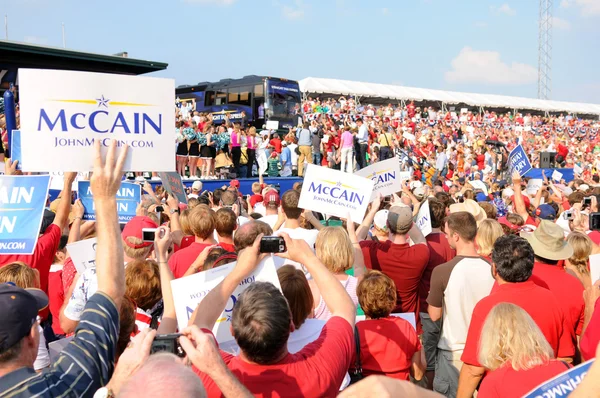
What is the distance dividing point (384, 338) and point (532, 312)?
0.93 meters

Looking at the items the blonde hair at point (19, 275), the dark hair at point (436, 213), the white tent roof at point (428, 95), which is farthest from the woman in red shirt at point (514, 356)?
the white tent roof at point (428, 95)

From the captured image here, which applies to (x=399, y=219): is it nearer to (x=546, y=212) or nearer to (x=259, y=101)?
(x=546, y=212)

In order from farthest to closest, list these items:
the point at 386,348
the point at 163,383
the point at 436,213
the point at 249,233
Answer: the point at 436,213 → the point at 249,233 → the point at 386,348 → the point at 163,383

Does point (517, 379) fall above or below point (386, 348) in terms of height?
above

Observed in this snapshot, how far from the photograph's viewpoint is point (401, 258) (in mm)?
5035

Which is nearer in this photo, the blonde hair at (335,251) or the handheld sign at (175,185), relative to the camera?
the blonde hair at (335,251)

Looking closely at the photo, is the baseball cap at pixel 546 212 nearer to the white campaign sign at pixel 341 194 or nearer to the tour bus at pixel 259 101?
the white campaign sign at pixel 341 194

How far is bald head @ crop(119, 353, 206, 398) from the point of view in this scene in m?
1.67

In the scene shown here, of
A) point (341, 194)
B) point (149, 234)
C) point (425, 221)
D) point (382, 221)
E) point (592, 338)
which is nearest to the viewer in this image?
point (592, 338)

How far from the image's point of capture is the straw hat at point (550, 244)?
176 inches

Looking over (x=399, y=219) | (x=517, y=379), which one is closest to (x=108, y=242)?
(x=517, y=379)

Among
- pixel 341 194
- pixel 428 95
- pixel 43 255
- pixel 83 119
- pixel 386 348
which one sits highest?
pixel 428 95

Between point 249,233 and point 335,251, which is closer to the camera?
point 335,251

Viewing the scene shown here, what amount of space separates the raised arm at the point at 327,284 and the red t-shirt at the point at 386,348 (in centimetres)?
83
